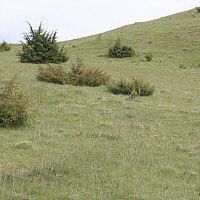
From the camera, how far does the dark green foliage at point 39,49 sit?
901 inches

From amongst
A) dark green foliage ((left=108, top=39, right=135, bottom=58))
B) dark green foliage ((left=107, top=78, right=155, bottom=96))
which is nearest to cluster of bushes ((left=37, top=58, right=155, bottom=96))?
dark green foliage ((left=107, top=78, right=155, bottom=96))

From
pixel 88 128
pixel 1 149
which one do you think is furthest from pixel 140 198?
pixel 88 128

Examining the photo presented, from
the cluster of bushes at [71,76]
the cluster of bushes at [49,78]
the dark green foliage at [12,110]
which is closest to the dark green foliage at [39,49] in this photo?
the cluster of bushes at [49,78]

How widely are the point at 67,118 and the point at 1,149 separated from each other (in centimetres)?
346

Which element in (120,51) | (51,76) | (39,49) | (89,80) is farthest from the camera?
(120,51)

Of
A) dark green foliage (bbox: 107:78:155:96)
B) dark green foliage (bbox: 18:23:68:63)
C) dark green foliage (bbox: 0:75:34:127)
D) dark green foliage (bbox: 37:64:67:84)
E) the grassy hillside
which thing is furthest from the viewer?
dark green foliage (bbox: 18:23:68:63)

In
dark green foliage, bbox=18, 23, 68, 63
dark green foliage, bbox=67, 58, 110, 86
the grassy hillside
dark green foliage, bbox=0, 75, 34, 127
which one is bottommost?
the grassy hillside

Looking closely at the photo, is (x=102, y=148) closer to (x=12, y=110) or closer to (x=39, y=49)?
(x=12, y=110)

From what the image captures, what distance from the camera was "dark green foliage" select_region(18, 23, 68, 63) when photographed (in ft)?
75.1

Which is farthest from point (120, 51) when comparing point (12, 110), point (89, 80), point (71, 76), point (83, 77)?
point (12, 110)

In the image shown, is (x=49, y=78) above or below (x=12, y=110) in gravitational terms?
above

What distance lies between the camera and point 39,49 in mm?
23328

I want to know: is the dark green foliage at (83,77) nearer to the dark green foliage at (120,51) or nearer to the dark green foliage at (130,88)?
the dark green foliage at (130,88)

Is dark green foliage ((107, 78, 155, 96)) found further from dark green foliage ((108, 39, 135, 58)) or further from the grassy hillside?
dark green foliage ((108, 39, 135, 58))
